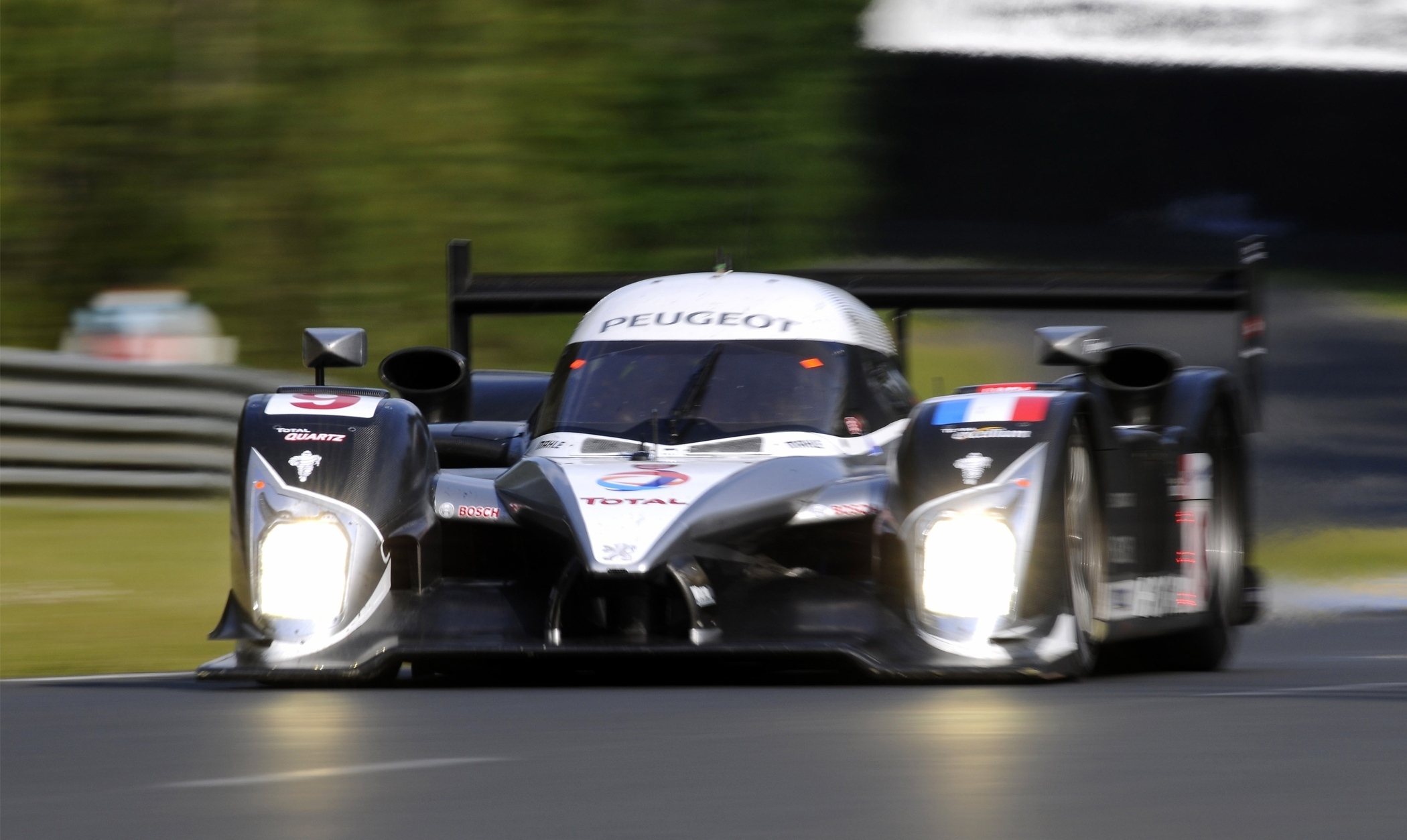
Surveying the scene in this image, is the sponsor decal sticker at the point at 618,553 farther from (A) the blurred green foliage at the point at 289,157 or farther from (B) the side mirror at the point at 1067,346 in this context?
(A) the blurred green foliage at the point at 289,157

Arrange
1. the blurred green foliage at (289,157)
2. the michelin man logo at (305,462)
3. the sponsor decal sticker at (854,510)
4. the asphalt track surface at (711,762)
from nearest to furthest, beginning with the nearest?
1. the asphalt track surface at (711,762)
2. the sponsor decal sticker at (854,510)
3. the michelin man logo at (305,462)
4. the blurred green foliage at (289,157)

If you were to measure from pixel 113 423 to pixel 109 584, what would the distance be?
3.11m

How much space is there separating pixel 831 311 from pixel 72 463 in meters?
7.20

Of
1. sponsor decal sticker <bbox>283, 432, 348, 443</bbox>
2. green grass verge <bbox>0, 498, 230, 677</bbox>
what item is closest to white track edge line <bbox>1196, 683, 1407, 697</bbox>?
sponsor decal sticker <bbox>283, 432, 348, 443</bbox>

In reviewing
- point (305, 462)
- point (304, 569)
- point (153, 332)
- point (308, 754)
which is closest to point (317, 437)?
point (305, 462)

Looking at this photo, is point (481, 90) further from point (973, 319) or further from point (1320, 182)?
point (1320, 182)

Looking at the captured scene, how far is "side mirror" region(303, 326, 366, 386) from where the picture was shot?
8.12 m

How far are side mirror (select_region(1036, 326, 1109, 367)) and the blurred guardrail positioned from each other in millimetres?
7491

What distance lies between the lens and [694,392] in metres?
7.89

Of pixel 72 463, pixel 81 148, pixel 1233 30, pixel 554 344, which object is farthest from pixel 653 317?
pixel 1233 30

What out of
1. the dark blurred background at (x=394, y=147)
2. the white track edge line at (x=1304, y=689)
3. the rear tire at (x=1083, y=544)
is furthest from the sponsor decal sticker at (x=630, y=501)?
the dark blurred background at (x=394, y=147)

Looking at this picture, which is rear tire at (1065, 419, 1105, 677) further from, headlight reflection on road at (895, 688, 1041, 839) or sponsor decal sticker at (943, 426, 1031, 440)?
headlight reflection on road at (895, 688, 1041, 839)

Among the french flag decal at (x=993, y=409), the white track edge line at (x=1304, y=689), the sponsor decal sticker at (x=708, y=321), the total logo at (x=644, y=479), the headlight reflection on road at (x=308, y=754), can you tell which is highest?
the sponsor decal sticker at (x=708, y=321)

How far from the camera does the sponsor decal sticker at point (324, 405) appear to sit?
749 cm
